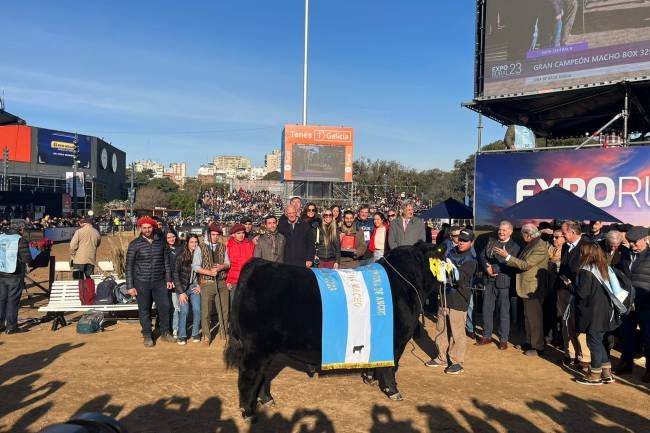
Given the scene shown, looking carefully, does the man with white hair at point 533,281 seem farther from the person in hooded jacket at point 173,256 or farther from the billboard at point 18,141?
the billboard at point 18,141

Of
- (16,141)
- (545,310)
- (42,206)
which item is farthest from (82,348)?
(16,141)

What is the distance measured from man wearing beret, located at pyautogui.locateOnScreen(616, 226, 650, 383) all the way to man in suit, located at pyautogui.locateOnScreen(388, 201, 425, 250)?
120 inches

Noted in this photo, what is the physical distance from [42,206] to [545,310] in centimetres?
4716

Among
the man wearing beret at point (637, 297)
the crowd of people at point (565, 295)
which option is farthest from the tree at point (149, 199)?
the man wearing beret at point (637, 297)

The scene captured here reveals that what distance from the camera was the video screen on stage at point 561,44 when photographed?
1102 cm

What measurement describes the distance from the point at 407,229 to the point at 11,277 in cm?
681

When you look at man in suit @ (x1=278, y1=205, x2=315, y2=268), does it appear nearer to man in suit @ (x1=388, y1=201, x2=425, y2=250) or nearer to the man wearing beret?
man in suit @ (x1=388, y1=201, x2=425, y2=250)

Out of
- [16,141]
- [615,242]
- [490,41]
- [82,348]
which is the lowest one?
[82,348]

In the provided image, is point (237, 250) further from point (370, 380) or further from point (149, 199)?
point (149, 199)

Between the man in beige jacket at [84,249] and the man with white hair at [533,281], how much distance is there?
26.8ft

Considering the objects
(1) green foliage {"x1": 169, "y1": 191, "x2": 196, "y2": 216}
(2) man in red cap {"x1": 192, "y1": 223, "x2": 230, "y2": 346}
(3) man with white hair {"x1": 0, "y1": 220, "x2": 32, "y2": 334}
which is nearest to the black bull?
(2) man in red cap {"x1": 192, "y1": 223, "x2": 230, "y2": 346}

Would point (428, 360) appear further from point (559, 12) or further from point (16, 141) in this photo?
point (16, 141)

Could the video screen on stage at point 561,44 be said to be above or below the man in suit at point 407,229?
above

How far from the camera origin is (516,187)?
484 inches
